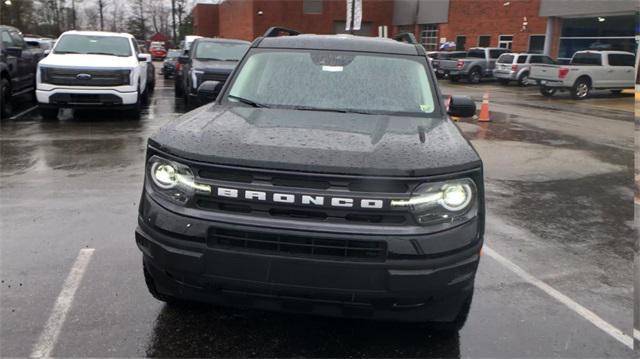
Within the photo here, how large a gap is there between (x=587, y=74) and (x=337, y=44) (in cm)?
2129

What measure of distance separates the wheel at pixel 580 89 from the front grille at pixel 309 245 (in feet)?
73.9

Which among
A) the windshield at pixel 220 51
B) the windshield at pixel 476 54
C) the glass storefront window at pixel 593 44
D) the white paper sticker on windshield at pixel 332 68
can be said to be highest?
the glass storefront window at pixel 593 44

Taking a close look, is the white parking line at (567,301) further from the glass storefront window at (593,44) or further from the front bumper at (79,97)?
the glass storefront window at (593,44)

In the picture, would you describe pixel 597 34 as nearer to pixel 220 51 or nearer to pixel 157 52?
pixel 220 51

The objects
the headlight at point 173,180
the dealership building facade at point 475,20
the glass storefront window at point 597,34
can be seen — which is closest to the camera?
the headlight at point 173,180

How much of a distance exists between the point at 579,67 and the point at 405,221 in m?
22.7

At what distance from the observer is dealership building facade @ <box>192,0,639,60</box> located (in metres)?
30.5

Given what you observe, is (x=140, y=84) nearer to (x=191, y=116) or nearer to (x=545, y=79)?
(x=191, y=116)

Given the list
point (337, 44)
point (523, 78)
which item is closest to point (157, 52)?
point (523, 78)

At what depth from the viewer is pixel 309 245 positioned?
2695mm

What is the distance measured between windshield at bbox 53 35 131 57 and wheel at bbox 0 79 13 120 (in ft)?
3.94

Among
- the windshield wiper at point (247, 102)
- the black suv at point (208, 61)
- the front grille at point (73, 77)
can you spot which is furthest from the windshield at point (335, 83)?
the black suv at point (208, 61)

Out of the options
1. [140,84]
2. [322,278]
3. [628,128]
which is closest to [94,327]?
[322,278]

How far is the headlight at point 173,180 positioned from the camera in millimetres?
2841
